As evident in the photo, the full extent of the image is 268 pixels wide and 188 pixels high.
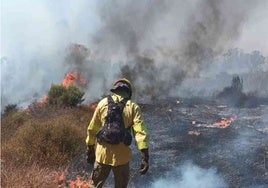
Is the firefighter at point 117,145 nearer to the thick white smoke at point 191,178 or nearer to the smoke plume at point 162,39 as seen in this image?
the thick white smoke at point 191,178

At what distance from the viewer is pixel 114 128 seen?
5.49 meters

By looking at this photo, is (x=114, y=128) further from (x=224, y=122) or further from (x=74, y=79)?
(x=74, y=79)

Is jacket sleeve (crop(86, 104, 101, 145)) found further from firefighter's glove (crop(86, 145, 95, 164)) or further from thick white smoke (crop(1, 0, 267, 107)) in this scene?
thick white smoke (crop(1, 0, 267, 107))

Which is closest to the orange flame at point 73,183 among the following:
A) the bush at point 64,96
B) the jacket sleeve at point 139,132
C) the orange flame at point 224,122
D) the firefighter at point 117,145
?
the firefighter at point 117,145

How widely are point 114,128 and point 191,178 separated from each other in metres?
3.29

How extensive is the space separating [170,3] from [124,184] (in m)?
20.0

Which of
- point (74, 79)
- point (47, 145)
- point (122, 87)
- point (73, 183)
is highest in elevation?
point (74, 79)

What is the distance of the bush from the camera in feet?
58.1

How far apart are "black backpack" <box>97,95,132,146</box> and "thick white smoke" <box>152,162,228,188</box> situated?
2.77 m

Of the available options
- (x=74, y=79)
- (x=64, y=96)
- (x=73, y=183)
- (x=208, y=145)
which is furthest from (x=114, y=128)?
(x=74, y=79)

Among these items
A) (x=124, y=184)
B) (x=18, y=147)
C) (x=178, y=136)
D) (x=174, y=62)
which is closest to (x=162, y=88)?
(x=174, y=62)

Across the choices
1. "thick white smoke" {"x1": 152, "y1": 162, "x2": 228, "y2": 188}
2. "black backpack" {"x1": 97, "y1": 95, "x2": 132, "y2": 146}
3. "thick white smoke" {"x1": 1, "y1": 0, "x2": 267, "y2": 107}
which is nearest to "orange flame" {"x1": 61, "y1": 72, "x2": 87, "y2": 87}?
"thick white smoke" {"x1": 1, "y1": 0, "x2": 267, "y2": 107}

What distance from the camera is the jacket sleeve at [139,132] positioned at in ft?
17.7

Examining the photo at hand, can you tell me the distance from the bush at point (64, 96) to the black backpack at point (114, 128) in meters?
12.3
